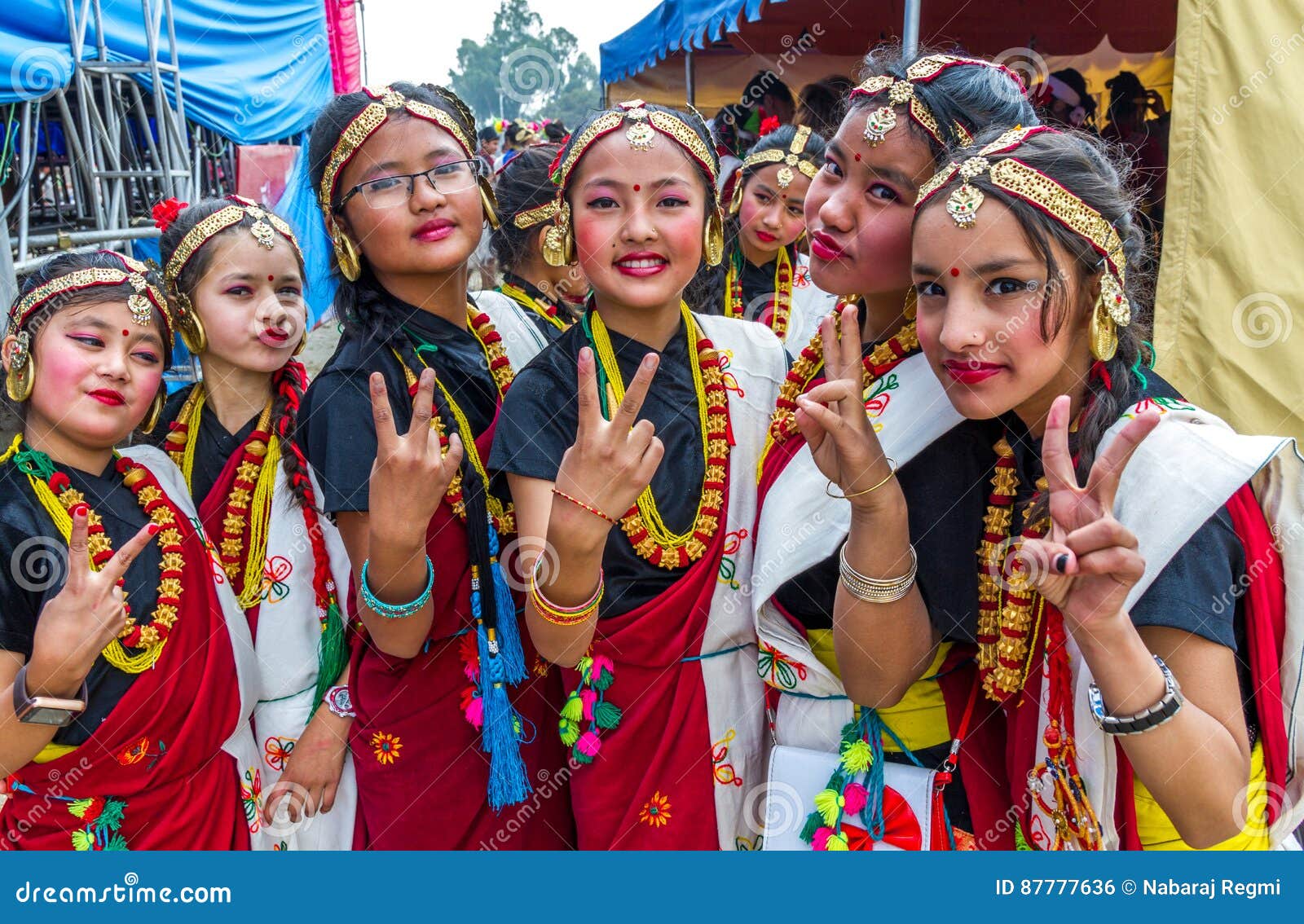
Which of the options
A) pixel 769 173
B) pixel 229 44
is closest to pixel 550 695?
pixel 769 173

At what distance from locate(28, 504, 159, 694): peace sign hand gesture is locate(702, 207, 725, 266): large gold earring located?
140 centimetres

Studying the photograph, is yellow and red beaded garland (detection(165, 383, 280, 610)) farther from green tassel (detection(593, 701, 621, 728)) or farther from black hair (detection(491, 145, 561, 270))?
black hair (detection(491, 145, 561, 270))

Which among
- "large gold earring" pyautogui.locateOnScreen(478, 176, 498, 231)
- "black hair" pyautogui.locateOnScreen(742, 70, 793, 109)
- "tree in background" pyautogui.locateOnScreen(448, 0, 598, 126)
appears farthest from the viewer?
"tree in background" pyautogui.locateOnScreen(448, 0, 598, 126)

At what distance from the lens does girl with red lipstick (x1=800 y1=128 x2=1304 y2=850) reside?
1.38m

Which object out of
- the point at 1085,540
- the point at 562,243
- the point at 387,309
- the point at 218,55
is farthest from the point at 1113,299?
the point at 218,55

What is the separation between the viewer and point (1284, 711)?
153 cm

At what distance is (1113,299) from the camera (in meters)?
1.53

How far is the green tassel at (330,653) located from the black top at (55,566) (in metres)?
0.39

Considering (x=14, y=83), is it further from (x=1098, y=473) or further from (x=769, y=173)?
(x=1098, y=473)

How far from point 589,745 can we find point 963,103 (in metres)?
1.55

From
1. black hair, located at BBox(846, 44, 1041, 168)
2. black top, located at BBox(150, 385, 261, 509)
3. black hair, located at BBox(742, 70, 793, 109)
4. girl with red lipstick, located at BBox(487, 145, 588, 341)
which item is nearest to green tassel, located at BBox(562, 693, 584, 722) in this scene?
black top, located at BBox(150, 385, 261, 509)

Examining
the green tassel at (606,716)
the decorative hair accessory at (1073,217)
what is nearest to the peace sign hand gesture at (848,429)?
the decorative hair accessory at (1073,217)

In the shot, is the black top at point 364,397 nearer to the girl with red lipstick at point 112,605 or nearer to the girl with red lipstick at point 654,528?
the girl with red lipstick at point 654,528
